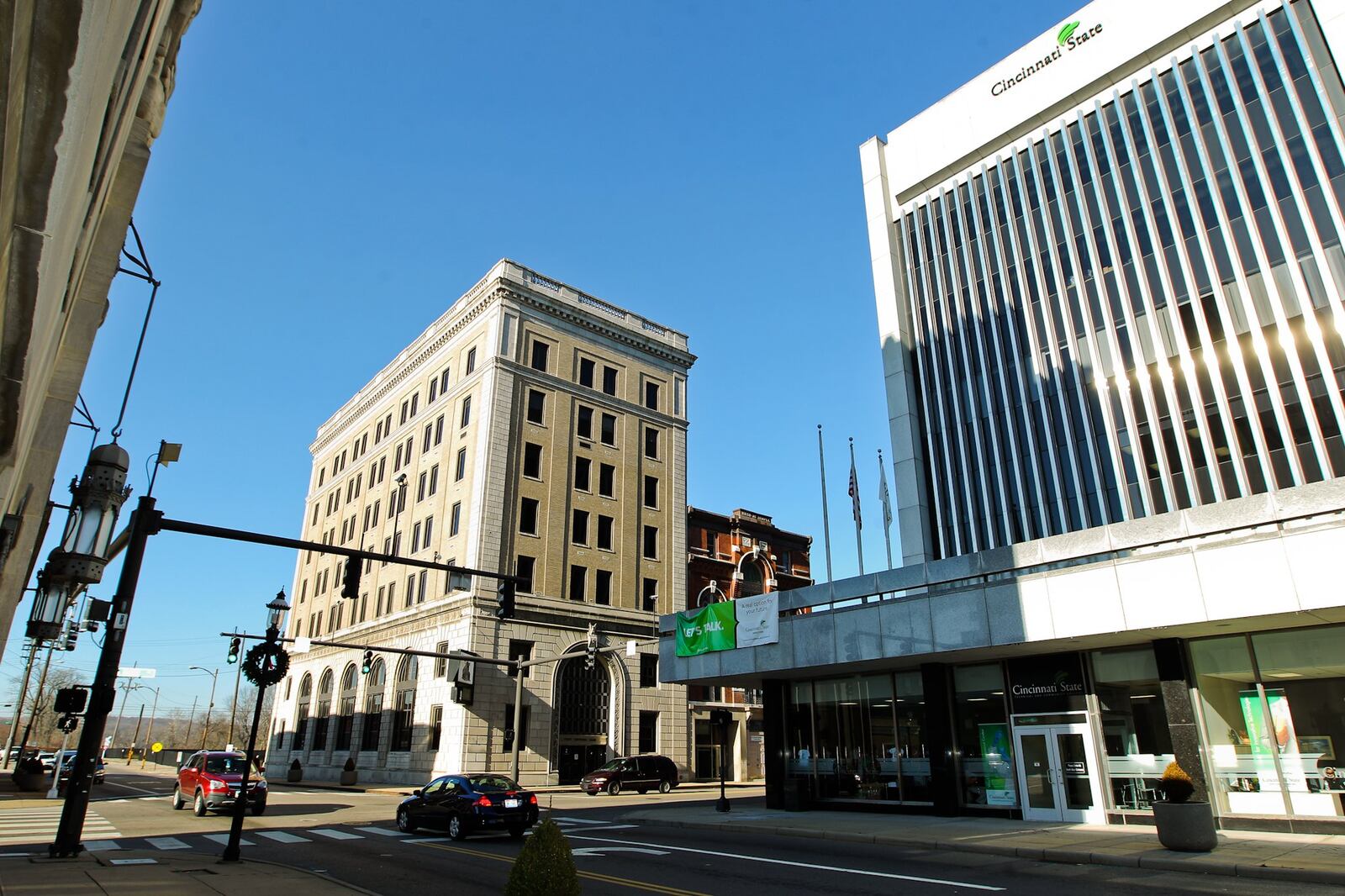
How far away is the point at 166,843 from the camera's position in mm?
18234

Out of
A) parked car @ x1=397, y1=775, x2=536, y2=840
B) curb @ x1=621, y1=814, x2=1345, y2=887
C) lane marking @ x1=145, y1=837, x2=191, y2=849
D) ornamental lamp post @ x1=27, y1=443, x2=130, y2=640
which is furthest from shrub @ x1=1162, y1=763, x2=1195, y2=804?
lane marking @ x1=145, y1=837, x2=191, y2=849

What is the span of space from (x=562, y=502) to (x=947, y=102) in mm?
33070

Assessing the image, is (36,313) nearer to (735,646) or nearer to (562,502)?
(735,646)

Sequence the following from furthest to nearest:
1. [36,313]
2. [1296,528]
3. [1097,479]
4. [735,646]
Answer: [1097,479] → [735,646] → [1296,528] → [36,313]

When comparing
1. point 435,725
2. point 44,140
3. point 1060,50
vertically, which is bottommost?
point 435,725

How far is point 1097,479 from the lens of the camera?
35.9 m

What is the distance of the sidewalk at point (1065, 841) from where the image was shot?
13.3 metres

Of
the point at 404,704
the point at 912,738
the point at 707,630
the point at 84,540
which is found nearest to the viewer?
the point at 84,540

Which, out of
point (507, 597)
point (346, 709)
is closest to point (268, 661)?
point (507, 597)

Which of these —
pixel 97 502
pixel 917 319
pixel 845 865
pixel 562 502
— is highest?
pixel 917 319

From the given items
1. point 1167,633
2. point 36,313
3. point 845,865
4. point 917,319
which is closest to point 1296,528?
point 1167,633

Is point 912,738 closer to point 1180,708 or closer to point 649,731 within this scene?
point 1180,708

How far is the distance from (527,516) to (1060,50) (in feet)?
127

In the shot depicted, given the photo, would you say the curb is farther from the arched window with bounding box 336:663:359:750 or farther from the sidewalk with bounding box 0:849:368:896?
the arched window with bounding box 336:663:359:750
